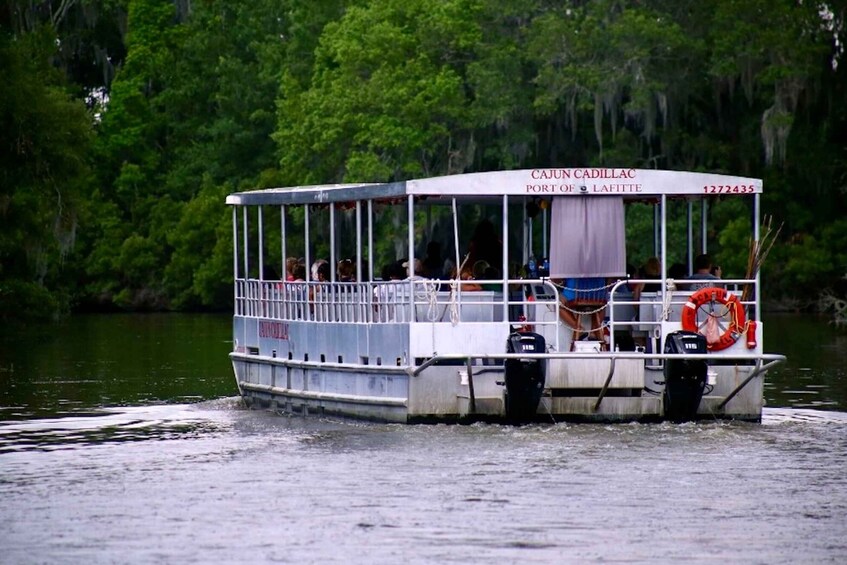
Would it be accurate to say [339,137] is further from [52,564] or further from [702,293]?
[52,564]

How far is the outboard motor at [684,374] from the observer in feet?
75.4

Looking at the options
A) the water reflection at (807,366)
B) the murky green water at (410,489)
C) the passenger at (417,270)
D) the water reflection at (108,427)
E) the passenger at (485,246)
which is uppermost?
the passenger at (485,246)

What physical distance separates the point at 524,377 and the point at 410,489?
3694 millimetres

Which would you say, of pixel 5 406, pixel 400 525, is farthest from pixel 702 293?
pixel 5 406

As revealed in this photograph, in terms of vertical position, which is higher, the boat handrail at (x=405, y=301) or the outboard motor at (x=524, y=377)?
the boat handrail at (x=405, y=301)

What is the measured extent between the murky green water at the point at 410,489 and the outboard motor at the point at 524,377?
0.28 meters

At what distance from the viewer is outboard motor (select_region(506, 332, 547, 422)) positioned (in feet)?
Answer: 74.6

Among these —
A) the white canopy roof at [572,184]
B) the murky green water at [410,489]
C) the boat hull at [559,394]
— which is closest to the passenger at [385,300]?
the boat hull at [559,394]

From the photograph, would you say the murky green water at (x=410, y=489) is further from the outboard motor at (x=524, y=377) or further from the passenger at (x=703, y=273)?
the passenger at (x=703, y=273)

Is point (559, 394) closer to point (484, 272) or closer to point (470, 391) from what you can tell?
point (470, 391)

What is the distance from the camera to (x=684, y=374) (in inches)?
906

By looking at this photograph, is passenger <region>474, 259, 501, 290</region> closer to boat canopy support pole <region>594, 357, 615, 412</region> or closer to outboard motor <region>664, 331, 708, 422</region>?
boat canopy support pole <region>594, 357, 615, 412</region>

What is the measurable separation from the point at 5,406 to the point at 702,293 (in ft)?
35.7

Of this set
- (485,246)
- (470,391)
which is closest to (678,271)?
(485,246)
